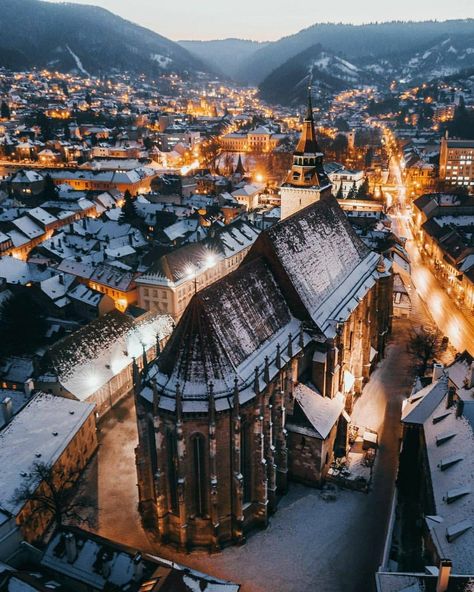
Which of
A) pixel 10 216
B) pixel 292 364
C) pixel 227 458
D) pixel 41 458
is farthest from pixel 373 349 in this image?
pixel 10 216

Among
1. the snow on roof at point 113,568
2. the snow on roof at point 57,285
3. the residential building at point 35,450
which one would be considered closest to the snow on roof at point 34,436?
the residential building at point 35,450

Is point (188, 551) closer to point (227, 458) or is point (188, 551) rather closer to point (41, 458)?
point (227, 458)

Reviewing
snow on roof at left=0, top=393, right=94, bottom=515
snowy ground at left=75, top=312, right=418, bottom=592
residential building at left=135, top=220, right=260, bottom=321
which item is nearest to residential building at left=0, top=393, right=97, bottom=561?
snow on roof at left=0, top=393, right=94, bottom=515

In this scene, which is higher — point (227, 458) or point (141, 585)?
point (227, 458)

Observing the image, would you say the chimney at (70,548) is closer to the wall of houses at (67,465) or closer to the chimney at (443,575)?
the wall of houses at (67,465)

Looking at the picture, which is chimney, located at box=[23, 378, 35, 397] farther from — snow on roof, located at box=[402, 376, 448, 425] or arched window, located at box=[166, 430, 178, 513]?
snow on roof, located at box=[402, 376, 448, 425]

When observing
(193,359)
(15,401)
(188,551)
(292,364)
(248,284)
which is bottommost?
(188,551)

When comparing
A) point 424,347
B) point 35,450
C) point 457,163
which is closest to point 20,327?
point 35,450
